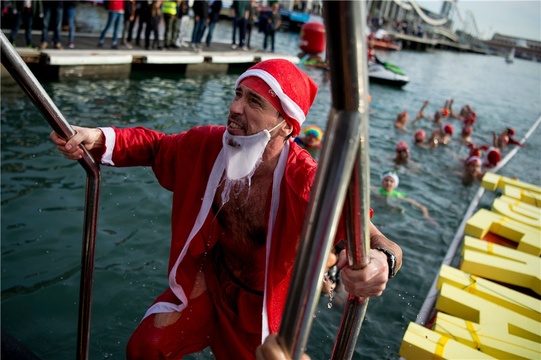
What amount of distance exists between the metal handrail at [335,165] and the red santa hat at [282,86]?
1.71m

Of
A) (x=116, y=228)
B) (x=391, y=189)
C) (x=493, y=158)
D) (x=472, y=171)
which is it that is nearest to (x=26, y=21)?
(x=116, y=228)

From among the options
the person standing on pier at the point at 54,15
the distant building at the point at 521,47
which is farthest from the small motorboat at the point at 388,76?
the distant building at the point at 521,47

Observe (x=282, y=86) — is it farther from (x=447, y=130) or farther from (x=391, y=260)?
(x=447, y=130)

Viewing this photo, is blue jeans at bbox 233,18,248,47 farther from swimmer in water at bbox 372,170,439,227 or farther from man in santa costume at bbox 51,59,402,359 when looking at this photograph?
man in santa costume at bbox 51,59,402,359

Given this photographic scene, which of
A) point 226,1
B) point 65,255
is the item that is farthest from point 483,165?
point 226,1

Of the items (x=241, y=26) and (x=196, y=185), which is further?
(x=241, y=26)

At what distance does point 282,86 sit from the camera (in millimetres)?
2682

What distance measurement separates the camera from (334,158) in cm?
93

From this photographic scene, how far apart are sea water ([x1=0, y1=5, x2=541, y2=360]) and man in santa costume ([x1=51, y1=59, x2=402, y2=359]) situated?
0.42 meters

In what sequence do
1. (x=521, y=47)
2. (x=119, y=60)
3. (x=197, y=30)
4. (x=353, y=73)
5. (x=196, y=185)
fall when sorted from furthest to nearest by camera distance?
(x=521, y=47)
(x=197, y=30)
(x=119, y=60)
(x=196, y=185)
(x=353, y=73)

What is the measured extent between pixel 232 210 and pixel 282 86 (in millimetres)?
770

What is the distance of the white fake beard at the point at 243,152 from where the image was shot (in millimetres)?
2609

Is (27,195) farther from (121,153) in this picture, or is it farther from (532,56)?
(532,56)

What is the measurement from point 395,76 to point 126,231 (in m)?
20.1
